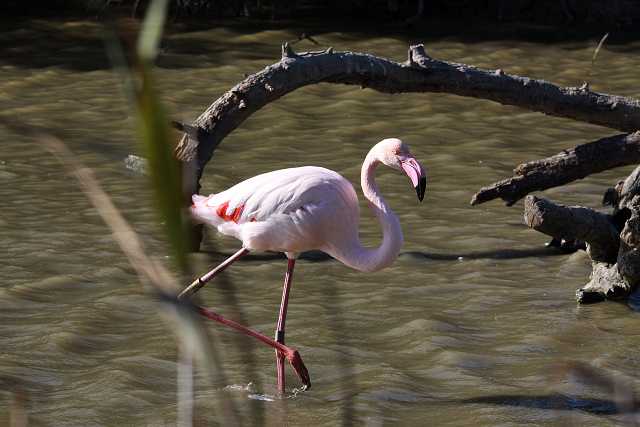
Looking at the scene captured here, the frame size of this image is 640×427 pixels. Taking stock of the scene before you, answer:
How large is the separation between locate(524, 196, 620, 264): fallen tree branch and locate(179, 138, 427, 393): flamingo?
0.69m

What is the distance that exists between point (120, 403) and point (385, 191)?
11.7ft

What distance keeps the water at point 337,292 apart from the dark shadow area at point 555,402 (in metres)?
0.01

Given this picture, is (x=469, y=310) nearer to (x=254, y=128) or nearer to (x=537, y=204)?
(x=537, y=204)

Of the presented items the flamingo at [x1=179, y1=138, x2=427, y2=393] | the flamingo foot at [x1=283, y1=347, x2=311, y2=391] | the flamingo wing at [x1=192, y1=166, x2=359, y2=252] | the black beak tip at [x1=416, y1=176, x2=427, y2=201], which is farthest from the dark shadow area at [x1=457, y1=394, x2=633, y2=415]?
the flamingo wing at [x1=192, y1=166, x2=359, y2=252]

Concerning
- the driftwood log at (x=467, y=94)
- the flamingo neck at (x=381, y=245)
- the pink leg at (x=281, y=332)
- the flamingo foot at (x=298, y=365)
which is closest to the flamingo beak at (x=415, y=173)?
the flamingo neck at (x=381, y=245)

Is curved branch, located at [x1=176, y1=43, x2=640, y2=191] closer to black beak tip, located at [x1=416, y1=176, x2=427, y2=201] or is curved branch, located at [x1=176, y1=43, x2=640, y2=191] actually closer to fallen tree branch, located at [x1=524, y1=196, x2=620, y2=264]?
fallen tree branch, located at [x1=524, y1=196, x2=620, y2=264]

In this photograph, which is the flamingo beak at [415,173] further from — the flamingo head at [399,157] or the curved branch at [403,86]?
the curved branch at [403,86]

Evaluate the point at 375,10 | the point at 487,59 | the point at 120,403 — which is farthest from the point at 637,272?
the point at 375,10

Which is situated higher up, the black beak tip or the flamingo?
the black beak tip

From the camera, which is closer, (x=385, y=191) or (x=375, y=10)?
(x=385, y=191)

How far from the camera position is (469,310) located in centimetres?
518

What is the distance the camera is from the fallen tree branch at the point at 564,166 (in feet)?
18.5

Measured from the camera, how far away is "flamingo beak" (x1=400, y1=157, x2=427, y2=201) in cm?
428

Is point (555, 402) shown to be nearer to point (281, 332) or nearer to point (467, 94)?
point (281, 332)
